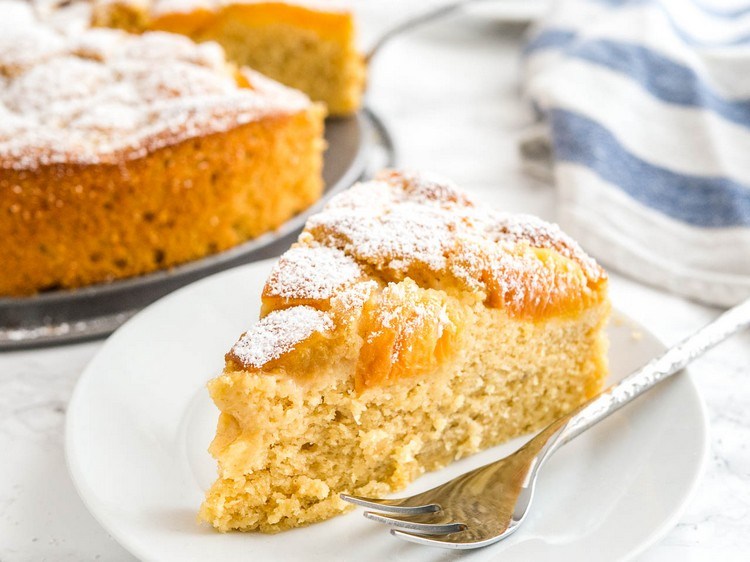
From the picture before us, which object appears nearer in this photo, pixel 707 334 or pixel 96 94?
pixel 707 334

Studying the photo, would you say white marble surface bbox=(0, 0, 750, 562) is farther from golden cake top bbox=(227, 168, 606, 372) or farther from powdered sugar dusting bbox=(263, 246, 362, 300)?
powdered sugar dusting bbox=(263, 246, 362, 300)

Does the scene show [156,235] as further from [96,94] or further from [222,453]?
[222,453]

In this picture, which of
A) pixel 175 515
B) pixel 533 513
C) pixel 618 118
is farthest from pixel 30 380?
pixel 618 118

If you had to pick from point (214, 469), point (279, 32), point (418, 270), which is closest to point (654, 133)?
point (279, 32)

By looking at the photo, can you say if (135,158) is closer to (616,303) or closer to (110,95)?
(110,95)

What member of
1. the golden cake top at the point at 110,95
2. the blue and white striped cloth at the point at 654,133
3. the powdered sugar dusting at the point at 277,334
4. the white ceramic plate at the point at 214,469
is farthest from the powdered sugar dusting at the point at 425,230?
the blue and white striped cloth at the point at 654,133

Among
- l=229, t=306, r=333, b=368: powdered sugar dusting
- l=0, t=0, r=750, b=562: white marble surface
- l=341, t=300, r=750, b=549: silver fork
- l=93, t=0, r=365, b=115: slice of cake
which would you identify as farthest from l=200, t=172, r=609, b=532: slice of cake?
l=93, t=0, r=365, b=115: slice of cake
